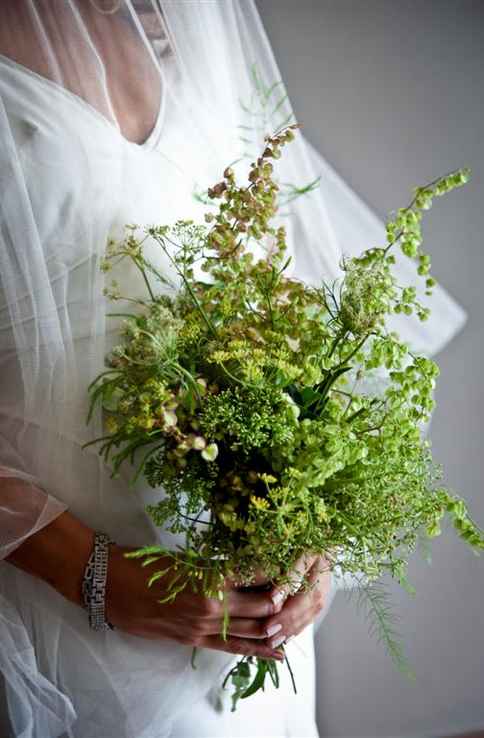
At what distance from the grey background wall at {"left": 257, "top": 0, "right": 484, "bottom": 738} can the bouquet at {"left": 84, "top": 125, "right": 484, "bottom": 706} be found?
2.34ft

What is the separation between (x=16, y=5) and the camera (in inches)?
32.8

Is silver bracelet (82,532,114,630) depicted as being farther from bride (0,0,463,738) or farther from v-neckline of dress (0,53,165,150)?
v-neckline of dress (0,53,165,150)

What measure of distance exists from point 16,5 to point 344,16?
30.6 inches

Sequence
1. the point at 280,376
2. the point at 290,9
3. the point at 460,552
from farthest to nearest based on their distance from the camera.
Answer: the point at 460,552 < the point at 290,9 < the point at 280,376

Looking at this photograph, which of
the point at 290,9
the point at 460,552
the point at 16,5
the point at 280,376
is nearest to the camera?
the point at 280,376

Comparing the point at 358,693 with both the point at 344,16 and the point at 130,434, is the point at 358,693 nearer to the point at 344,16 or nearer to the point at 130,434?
the point at 130,434

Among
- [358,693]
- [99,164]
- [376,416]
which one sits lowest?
Result: [358,693]

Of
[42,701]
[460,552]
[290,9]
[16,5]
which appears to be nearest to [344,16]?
[290,9]

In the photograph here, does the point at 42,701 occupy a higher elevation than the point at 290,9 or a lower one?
lower

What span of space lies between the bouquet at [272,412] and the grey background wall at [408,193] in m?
0.71

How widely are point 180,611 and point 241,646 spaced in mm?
97

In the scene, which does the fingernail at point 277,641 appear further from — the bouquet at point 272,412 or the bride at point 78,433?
the bouquet at point 272,412

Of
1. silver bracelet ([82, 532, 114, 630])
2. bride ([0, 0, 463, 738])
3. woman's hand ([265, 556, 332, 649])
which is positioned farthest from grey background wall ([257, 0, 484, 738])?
silver bracelet ([82, 532, 114, 630])

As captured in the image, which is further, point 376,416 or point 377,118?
point 377,118
